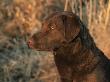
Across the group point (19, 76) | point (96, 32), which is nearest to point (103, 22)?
point (96, 32)

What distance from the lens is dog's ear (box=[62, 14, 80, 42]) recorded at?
4.59 m

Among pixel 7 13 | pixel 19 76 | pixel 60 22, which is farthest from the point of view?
pixel 7 13

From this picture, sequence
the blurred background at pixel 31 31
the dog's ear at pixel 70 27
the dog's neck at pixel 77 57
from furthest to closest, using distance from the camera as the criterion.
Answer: the blurred background at pixel 31 31 < the dog's neck at pixel 77 57 < the dog's ear at pixel 70 27

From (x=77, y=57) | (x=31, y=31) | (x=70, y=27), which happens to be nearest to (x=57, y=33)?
(x=70, y=27)

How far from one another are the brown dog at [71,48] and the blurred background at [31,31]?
138cm

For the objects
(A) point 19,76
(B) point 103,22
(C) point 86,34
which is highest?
(C) point 86,34

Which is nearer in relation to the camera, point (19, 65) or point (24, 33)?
point (19, 65)

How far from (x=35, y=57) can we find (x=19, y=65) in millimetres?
300

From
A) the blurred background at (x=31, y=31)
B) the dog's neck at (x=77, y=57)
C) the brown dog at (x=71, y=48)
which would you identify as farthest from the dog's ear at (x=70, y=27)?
the blurred background at (x=31, y=31)

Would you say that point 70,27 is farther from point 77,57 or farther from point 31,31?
point 31,31

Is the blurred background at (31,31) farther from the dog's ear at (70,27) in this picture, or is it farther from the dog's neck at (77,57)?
the dog's ear at (70,27)

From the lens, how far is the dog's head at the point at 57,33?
461 cm

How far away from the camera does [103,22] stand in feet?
23.8

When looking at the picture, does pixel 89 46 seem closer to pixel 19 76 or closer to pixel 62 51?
pixel 62 51
